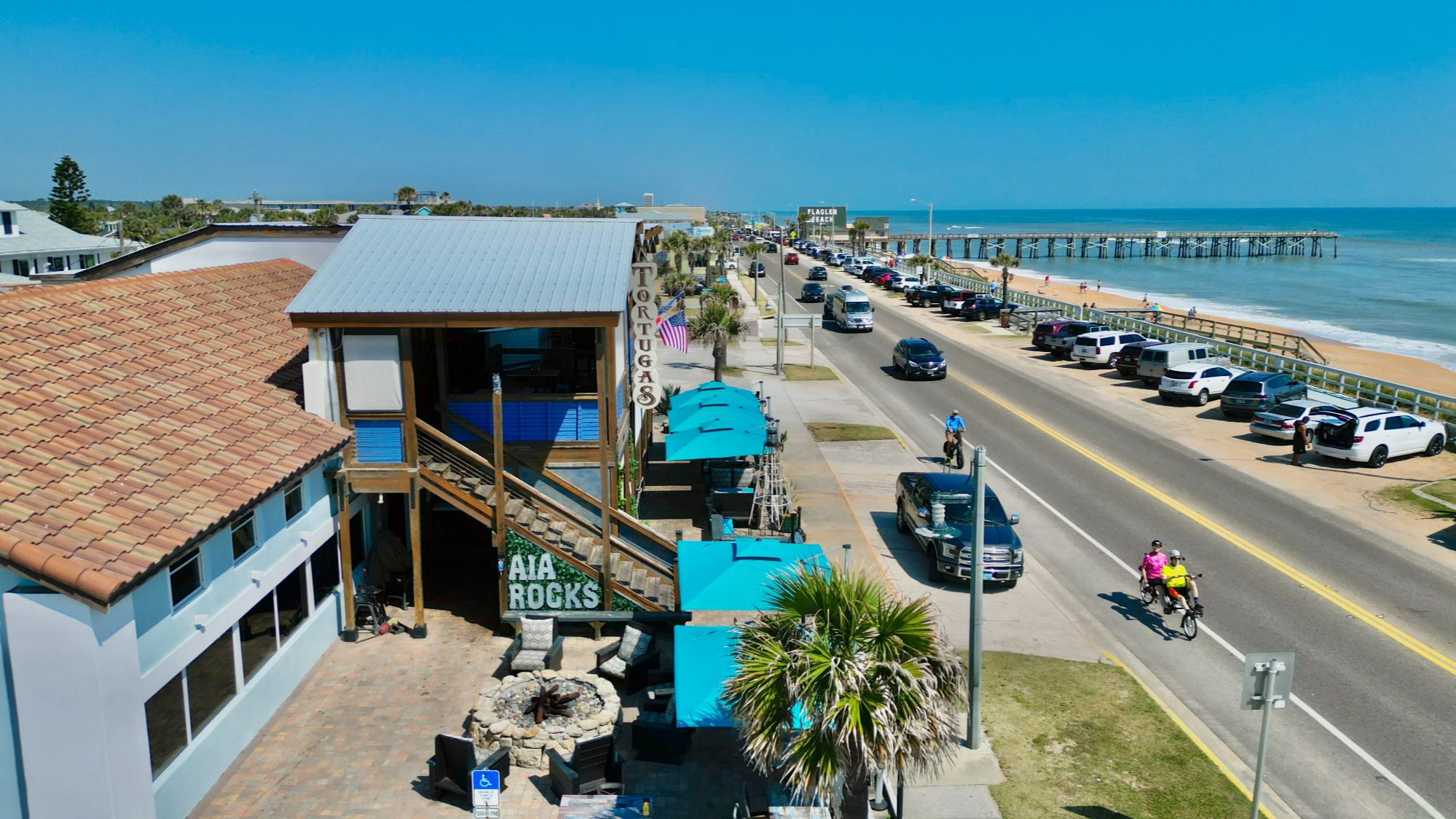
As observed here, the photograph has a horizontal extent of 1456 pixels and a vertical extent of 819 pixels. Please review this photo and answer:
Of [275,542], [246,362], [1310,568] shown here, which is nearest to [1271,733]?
[1310,568]

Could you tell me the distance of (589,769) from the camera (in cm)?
1189

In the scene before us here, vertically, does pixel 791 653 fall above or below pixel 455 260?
below

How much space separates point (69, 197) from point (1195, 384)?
102 m

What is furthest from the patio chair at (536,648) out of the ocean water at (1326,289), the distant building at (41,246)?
the ocean water at (1326,289)

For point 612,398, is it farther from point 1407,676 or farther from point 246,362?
point 1407,676

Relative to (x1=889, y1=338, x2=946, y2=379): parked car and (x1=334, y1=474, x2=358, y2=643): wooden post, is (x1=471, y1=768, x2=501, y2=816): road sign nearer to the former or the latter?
(x1=334, y1=474, x2=358, y2=643): wooden post

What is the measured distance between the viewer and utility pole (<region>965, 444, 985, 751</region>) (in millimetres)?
12445

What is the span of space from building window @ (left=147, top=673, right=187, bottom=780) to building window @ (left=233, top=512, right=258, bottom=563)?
1926mm

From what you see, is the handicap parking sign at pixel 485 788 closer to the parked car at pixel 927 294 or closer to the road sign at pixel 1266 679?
the road sign at pixel 1266 679

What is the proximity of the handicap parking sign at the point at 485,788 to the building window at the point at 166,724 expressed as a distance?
351cm

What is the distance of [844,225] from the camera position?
183375 mm

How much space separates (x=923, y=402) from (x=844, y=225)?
15144 centimetres

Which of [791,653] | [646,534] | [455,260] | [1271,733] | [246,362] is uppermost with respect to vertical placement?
[455,260]

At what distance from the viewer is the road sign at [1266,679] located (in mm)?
9789
